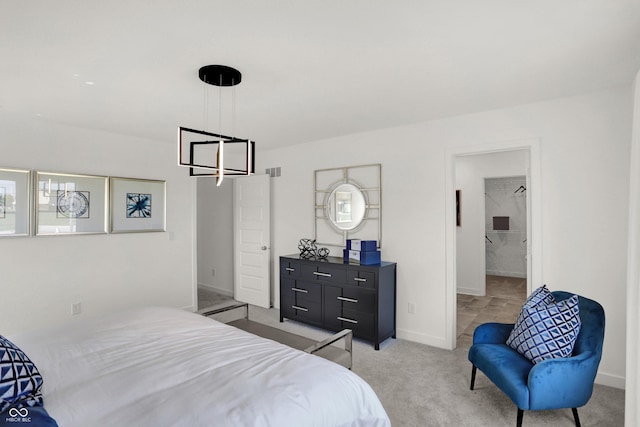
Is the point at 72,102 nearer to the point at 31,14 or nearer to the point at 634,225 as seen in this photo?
the point at 31,14

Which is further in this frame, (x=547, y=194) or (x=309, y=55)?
(x=547, y=194)

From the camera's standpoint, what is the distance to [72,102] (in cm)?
303

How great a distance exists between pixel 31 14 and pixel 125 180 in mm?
2713

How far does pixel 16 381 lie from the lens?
1343 millimetres

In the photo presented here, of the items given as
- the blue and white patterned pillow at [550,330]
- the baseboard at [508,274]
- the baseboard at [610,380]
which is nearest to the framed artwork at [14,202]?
the blue and white patterned pillow at [550,330]

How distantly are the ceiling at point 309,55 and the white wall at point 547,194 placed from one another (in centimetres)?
22

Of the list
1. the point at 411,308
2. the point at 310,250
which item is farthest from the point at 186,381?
the point at 310,250

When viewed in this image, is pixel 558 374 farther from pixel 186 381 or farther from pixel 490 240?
pixel 490 240

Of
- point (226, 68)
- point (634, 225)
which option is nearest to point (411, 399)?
point (634, 225)

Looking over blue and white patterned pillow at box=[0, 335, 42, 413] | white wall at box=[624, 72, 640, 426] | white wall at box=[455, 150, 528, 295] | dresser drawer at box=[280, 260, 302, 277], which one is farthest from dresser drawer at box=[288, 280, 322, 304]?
white wall at box=[455, 150, 528, 295]

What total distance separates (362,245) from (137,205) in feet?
9.37

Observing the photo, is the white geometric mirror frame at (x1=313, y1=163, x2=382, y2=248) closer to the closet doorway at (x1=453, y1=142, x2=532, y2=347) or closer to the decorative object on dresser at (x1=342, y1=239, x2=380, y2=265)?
the decorative object on dresser at (x1=342, y1=239, x2=380, y2=265)

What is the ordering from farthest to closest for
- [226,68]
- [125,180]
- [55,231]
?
[125,180] → [55,231] → [226,68]

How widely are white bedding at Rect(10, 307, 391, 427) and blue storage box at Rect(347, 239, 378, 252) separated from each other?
1899mm
